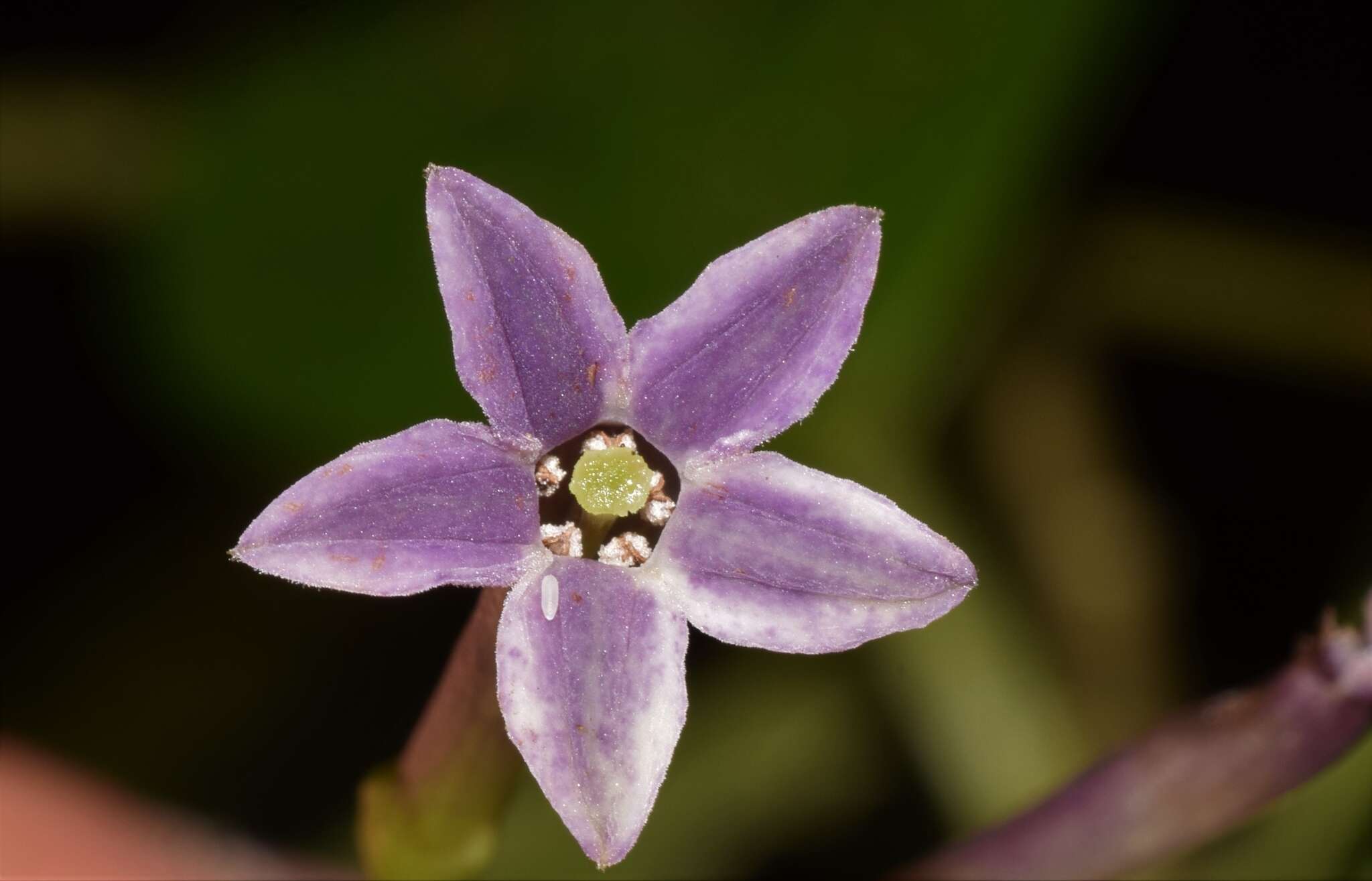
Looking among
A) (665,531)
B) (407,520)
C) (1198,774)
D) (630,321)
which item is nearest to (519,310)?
(407,520)

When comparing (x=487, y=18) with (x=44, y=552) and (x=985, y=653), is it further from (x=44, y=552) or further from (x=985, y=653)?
(x=985, y=653)

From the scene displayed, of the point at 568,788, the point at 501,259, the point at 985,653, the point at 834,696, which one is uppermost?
the point at 501,259

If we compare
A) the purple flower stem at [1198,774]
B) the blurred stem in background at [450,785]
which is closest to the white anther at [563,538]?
the blurred stem in background at [450,785]

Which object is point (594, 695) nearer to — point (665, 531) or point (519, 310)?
point (665, 531)

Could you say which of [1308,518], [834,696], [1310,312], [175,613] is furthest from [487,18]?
[1308,518]

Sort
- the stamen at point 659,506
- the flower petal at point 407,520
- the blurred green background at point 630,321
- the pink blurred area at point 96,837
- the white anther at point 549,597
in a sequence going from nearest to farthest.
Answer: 1. the flower petal at point 407,520
2. the white anther at point 549,597
3. the stamen at point 659,506
4. the pink blurred area at point 96,837
5. the blurred green background at point 630,321

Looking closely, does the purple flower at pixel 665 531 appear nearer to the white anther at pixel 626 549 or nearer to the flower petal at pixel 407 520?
the flower petal at pixel 407 520
